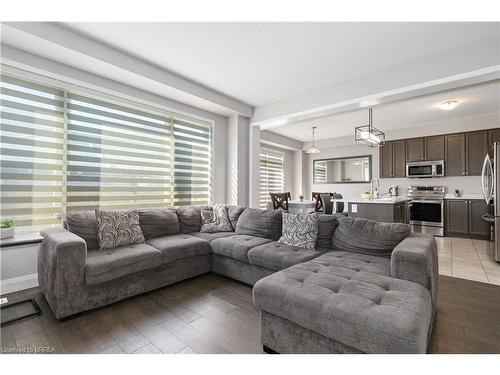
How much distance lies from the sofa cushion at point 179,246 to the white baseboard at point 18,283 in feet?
4.21

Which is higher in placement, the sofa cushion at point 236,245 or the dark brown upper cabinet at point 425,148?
the dark brown upper cabinet at point 425,148

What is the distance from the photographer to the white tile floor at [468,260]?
10.0ft

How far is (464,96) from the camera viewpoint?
13.5ft

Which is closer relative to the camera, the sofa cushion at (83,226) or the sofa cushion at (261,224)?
the sofa cushion at (83,226)

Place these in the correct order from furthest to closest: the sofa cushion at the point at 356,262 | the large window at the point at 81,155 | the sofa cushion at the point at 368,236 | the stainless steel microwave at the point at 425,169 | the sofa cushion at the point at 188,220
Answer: the stainless steel microwave at the point at 425,169 → the sofa cushion at the point at 188,220 → the large window at the point at 81,155 → the sofa cushion at the point at 368,236 → the sofa cushion at the point at 356,262

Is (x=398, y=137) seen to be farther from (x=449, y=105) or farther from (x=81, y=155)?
(x=81, y=155)

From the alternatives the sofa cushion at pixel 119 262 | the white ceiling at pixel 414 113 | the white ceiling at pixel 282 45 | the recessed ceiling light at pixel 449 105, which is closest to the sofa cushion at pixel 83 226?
the sofa cushion at pixel 119 262

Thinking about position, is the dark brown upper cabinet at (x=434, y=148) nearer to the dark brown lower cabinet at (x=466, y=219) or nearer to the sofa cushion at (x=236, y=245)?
the dark brown lower cabinet at (x=466, y=219)

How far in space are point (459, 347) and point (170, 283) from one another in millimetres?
2594

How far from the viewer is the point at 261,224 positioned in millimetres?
3199

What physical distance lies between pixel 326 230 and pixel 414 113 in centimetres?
392

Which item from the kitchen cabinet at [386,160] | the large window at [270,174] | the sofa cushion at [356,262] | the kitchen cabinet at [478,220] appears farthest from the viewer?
the large window at [270,174]

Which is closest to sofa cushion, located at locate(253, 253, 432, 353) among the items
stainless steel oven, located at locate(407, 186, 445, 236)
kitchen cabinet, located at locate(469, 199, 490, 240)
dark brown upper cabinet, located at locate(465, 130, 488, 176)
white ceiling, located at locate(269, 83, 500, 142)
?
Result: white ceiling, located at locate(269, 83, 500, 142)
